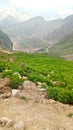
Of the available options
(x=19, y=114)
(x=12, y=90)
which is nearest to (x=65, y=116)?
(x=19, y=114)

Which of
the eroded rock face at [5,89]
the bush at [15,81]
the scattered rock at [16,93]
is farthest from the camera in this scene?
the bush at [15,81]

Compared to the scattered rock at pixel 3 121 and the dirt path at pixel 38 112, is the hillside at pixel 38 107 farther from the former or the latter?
the scattered rock at pixel 3 121

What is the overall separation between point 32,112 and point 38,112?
0.32m

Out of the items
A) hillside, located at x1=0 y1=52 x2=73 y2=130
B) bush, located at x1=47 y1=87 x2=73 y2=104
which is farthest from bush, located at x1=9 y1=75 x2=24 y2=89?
bush, located at x1=47 y1=87 x2=73 y2=104

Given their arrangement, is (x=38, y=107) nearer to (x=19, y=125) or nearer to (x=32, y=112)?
(x=32, y=112)

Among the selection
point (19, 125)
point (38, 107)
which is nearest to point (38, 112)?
point (38, 107)

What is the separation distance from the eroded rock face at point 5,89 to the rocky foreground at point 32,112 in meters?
0.09

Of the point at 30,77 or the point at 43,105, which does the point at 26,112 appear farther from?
the point at 30,77

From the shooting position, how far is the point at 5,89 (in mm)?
19938

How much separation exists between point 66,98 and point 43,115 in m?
3.41

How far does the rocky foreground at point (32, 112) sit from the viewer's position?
1528cm

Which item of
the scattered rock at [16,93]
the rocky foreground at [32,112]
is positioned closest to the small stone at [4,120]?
the rocky foreground at [32,112]

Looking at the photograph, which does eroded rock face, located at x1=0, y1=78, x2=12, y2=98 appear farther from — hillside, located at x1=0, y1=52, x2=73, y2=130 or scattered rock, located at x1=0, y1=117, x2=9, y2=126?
scattered rock, located at x1=0, y1=117, x2=9, y2=126

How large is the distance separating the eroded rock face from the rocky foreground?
88mm
